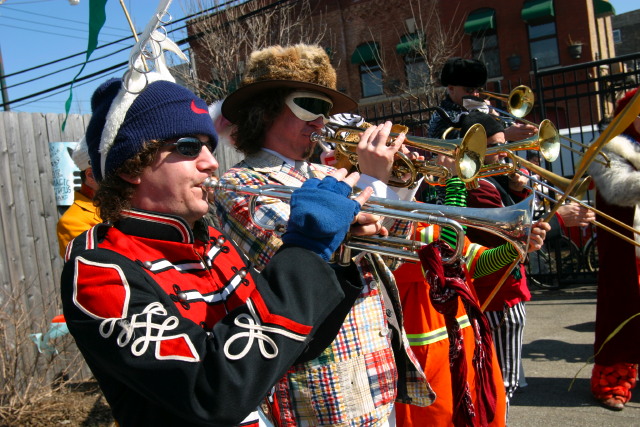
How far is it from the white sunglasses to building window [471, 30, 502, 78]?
59.1 feet

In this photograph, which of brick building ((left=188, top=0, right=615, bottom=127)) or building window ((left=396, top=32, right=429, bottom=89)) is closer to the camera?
building window ((left=396, top=32, right=429, bottom=89))

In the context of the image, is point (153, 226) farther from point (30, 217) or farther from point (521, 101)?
point (30, 217)

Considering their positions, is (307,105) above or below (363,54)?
below

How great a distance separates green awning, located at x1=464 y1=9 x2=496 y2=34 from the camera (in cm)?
1852

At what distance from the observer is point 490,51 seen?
19703mm

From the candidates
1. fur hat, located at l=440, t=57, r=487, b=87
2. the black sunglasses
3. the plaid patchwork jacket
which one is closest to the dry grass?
the plaid patchwork jacket

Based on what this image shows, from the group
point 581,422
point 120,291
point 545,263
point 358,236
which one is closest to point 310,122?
point 358,236

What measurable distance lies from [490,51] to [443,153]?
60.8 feet

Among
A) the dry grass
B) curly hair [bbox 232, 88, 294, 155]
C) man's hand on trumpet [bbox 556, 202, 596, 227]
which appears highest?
curly hair [bbox 232, 88, 294, 155]

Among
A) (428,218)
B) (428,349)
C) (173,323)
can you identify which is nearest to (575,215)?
(428,349)

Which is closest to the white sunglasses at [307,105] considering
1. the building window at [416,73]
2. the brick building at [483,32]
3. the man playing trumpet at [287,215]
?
the man playing trumpet at [287,215]

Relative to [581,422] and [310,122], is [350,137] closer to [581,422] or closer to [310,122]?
[310,122]

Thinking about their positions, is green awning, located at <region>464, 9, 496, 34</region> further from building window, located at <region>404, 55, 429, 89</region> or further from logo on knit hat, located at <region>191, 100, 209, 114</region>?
logo on knit hat, located at <region>191, 100, 209, 114</region>

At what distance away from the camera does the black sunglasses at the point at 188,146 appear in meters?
1.70
